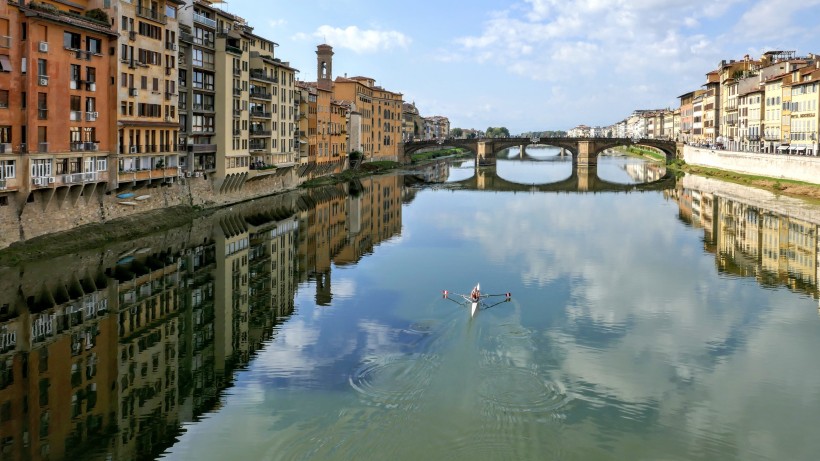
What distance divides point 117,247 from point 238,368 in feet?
56.6

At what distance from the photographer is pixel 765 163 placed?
223 feet

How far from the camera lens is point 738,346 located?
20.9m

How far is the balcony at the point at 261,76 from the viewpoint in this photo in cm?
5470

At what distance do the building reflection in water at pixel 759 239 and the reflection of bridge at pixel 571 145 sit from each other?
48518 mm

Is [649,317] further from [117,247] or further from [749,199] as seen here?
[749,199]

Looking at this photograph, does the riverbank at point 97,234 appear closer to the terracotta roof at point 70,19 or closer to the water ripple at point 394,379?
the terracotta roof at point 70,19

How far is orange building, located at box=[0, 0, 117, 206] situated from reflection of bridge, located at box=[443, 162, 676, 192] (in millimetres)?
48247

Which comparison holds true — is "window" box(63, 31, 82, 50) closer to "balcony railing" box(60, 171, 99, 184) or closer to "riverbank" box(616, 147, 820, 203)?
"balcony railing" box(60, 171, 99, 184)

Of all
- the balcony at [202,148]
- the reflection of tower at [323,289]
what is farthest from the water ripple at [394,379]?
the balcony at [202,148]

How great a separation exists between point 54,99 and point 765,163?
60274 mm

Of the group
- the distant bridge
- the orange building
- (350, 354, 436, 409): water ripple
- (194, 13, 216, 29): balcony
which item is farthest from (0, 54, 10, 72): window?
the distant bridge

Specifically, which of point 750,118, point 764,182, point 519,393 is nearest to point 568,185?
point 750,118

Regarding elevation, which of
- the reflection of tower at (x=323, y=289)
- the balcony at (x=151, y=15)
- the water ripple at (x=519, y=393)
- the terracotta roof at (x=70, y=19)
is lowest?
the water ripple at (x=519, y=393)

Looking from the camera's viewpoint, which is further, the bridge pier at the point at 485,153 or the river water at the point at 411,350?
the bridge pier at the point at 485,153
